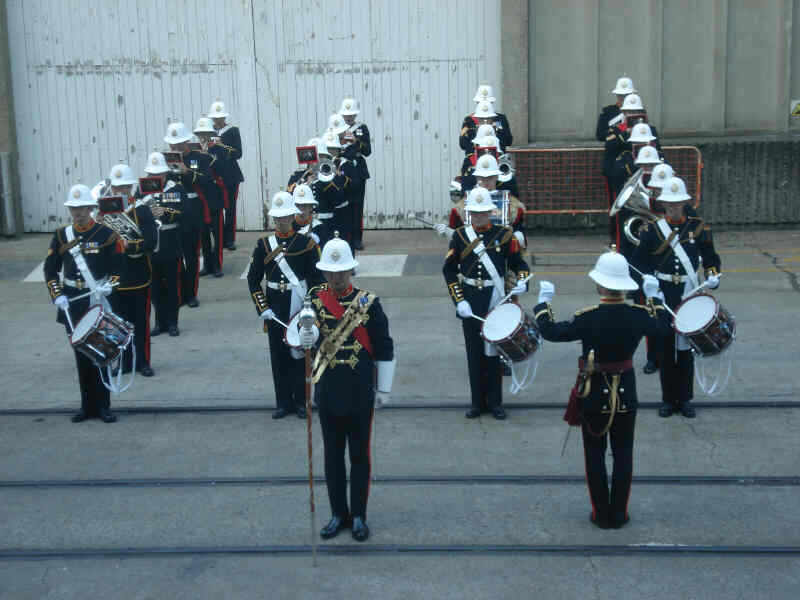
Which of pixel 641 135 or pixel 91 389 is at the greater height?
pixel 641 135

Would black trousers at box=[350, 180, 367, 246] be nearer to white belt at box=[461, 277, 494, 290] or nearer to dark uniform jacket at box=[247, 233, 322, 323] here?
dark uniform jacket at box=[247, 233, 322, 323]

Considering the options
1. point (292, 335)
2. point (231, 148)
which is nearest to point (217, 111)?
point (231, 148)

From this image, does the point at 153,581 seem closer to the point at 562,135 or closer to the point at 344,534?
the point at 344,534

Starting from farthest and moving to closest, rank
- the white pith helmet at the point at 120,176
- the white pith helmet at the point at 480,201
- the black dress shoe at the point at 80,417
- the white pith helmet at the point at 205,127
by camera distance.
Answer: the white pith helmet at the point at 205,127
the white pith helmet at the point at 120,176
the black dress shoe at the point at 80,417
the white pith helmet at the point at 480,201

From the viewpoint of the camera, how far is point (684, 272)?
32.6 ft

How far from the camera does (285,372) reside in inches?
397

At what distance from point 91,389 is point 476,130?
7809mm

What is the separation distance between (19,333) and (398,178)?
747 cm

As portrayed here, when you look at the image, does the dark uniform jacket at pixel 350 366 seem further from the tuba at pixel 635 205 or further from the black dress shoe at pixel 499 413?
the tuba at pixel 635 205

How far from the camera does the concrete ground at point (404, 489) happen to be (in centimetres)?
696

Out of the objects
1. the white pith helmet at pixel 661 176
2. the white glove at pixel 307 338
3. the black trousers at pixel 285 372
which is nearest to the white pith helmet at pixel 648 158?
the white pith helmet at pixel 661 176

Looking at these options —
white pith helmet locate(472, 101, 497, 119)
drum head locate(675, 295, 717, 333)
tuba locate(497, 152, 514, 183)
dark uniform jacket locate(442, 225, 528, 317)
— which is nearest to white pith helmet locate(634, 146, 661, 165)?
tuba locate(497, 152, 514, 183)

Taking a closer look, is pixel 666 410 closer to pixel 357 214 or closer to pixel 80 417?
pixel 80 417

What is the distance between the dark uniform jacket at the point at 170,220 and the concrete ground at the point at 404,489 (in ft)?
3.40
